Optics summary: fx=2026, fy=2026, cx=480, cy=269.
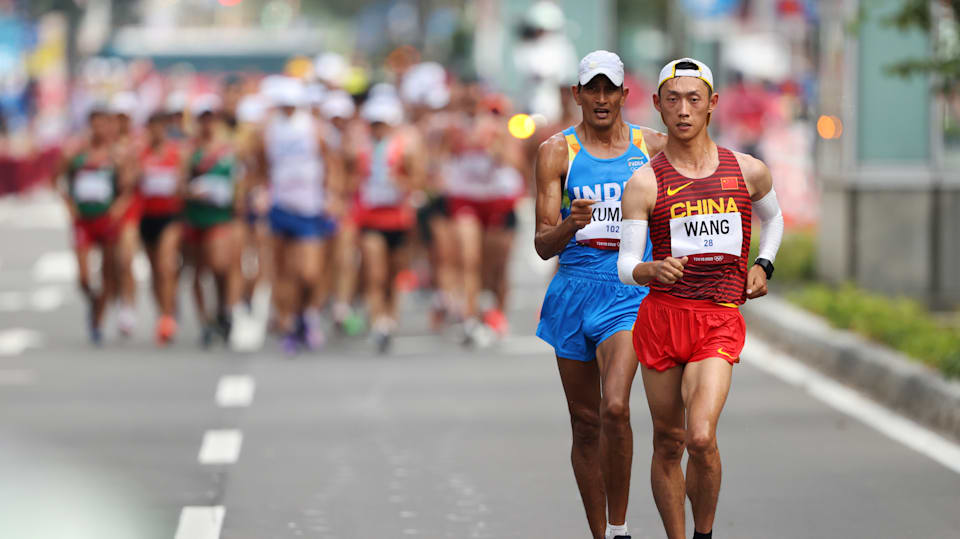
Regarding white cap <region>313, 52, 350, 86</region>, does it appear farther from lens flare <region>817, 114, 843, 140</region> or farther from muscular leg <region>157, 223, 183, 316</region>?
lens flare <region>817, 114, 843, 140</region>

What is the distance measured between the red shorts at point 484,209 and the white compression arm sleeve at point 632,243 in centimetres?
885

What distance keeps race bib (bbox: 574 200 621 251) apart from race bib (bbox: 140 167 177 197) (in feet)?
29.4

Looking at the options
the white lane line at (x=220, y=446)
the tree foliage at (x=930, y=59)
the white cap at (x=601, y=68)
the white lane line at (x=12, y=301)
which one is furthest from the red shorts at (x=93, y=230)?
the white cap at (x=601, y=68)

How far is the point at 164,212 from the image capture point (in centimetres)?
1562

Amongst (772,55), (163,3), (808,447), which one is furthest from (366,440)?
(163,3)

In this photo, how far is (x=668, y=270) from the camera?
6465mm

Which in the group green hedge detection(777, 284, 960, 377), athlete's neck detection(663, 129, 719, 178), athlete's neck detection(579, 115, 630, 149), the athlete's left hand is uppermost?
athlete's neck detection(579, 115, 630, 149)

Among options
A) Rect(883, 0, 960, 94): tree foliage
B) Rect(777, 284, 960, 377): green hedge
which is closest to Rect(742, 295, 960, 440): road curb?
Rect(777, 284, 960, 377): green hedge

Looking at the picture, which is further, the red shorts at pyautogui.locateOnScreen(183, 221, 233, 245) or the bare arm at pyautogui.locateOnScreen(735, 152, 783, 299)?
the red shorts at pyautogui.locateOnScreen(183, 221, 233, 245)

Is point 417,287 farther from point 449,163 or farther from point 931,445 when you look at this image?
point 931,445

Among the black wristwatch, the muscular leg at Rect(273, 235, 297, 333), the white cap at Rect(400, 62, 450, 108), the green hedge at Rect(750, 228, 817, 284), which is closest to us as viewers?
the black wristwatch

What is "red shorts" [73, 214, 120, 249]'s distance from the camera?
15.5 metres

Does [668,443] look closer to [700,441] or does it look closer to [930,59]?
[700,441]

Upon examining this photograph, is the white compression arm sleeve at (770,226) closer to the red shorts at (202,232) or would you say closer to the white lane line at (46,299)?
the red shorts at (202,232)
